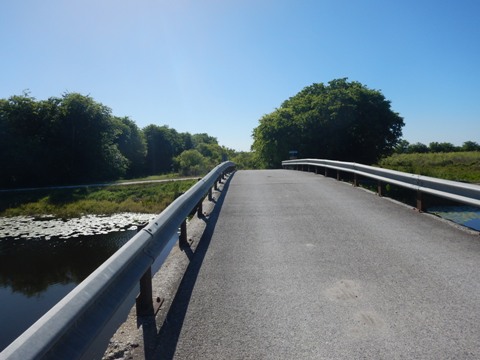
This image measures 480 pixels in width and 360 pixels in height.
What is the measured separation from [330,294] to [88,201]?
97.4 ft

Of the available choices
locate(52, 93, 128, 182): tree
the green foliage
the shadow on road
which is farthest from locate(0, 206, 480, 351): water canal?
the green foliage

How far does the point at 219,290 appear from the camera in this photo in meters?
3.73

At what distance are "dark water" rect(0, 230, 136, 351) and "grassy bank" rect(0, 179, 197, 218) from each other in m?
9.69

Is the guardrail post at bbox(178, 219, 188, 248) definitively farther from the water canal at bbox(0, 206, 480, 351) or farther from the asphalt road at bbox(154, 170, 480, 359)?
the water canal at bbox(0, 206, 480, 351)

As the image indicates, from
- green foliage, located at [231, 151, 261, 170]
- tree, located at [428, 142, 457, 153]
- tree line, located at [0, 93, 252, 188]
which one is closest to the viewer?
tree line, located at [0, 93, 252, 188]

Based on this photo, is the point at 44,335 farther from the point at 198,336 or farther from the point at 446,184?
the point at 446,184

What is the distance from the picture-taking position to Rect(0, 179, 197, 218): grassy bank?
27.7 meters

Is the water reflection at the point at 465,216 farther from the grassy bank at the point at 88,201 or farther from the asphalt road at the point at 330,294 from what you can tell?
the grassy bank at the point at 88,201

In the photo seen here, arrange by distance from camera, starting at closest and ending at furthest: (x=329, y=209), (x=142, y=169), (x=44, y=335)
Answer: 1. (x=44, y=335)
2. (x=329, y=209)
3. (x=142, y=169)

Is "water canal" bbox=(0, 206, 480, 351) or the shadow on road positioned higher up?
the shadow on road

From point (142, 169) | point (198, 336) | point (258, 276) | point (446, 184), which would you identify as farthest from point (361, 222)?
point (142, 169)

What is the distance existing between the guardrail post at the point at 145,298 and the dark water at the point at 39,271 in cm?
577

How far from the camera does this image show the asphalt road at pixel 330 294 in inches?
105

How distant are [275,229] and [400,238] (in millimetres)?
2062
